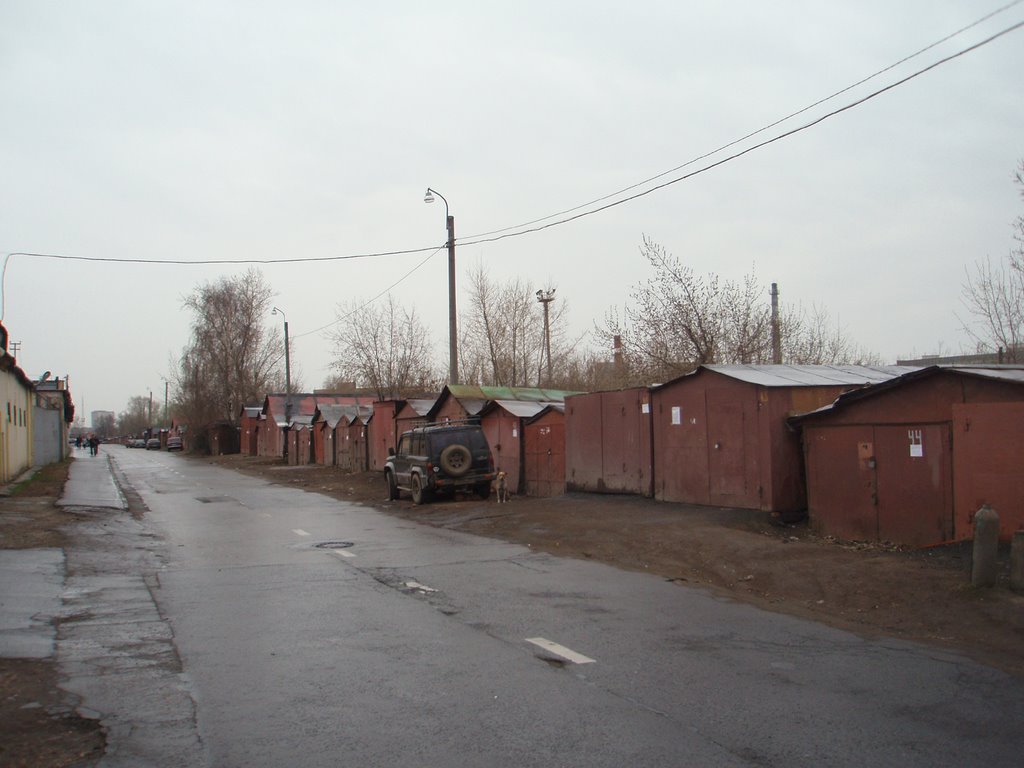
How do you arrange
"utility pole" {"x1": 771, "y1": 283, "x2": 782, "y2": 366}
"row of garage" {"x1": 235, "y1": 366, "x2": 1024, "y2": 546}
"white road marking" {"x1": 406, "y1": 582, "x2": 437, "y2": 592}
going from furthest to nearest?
"utility pole" {"x1": 771, "y1": 283, "x2": 782, "y2": 366} → "row of garage" {"x1": 235, "y1": 366, "x2": 1024, "y2": 546} → "white road marking" {"x1": 406, "y1": 582, "x2": 437, "y2": 592}

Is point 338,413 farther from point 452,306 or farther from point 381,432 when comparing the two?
point 452,306

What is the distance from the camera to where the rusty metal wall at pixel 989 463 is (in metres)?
9.88

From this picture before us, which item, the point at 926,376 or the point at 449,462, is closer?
the point at 926,376

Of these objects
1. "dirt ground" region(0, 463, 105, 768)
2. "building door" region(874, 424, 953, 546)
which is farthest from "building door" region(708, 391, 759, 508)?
"dirt ground" region(0, 463, 105, 768)

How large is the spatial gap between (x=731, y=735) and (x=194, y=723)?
328 centimetres

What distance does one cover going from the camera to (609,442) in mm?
18953

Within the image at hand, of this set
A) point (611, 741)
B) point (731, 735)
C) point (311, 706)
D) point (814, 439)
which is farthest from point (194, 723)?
point (814, 439)

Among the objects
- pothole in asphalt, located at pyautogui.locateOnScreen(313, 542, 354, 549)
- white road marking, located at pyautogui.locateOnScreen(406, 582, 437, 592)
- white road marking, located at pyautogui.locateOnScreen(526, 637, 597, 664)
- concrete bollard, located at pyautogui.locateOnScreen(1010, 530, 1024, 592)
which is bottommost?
pothole in asphalt, located at pyautogui.locateOnScreen(313, 542, 354, 549)

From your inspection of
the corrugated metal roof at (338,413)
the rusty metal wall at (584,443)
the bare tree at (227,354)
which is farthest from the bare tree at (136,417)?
the rusty metal wall at (584,443)

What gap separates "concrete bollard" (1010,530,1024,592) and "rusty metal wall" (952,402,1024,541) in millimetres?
1496

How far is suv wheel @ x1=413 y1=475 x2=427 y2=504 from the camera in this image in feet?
69.1

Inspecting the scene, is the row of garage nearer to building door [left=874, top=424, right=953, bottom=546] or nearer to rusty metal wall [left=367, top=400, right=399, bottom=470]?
building door [left=874, top=424, right=953, bottom=546]

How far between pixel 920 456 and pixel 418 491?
41.8 feet

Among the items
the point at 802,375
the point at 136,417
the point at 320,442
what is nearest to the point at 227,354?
the point at 320,442
